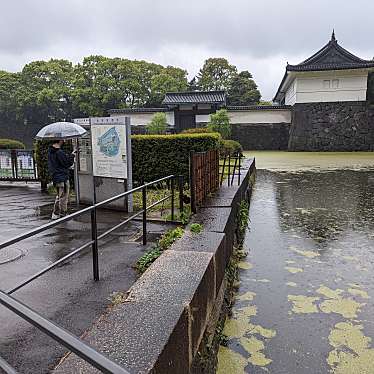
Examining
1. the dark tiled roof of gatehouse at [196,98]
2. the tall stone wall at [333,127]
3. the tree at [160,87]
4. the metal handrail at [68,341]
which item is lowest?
the metal handrail at [68,341]

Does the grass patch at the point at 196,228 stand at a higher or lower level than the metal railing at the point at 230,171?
lower

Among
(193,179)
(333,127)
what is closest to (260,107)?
(333,127)

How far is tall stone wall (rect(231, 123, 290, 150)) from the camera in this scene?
26.3 meters

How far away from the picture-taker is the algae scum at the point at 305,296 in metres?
2.65

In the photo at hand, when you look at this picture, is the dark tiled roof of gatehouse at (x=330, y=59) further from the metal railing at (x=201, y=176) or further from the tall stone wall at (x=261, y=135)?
the metal railing at (x=201, y=176)

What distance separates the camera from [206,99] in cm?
2662

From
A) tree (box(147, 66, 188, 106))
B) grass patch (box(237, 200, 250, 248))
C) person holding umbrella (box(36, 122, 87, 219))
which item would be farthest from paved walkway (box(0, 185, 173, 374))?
tree (box(147, 66, 188, 106))

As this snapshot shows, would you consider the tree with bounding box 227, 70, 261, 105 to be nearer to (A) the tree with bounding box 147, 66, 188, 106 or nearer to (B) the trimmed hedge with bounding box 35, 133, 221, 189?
(A) the tree with bounding box 147, 66, 188, 106

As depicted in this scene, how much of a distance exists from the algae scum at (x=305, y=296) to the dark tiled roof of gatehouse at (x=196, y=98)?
20455 mm

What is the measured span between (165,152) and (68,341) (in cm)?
732

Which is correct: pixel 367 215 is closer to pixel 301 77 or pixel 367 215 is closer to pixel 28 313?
pixel 28 313

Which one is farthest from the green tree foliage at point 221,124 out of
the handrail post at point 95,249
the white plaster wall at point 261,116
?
the handrail post at point 95,249

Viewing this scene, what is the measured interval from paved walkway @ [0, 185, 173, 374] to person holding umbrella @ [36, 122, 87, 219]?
1.04 ft

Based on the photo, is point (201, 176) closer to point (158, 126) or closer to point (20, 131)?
point (158, 126)
